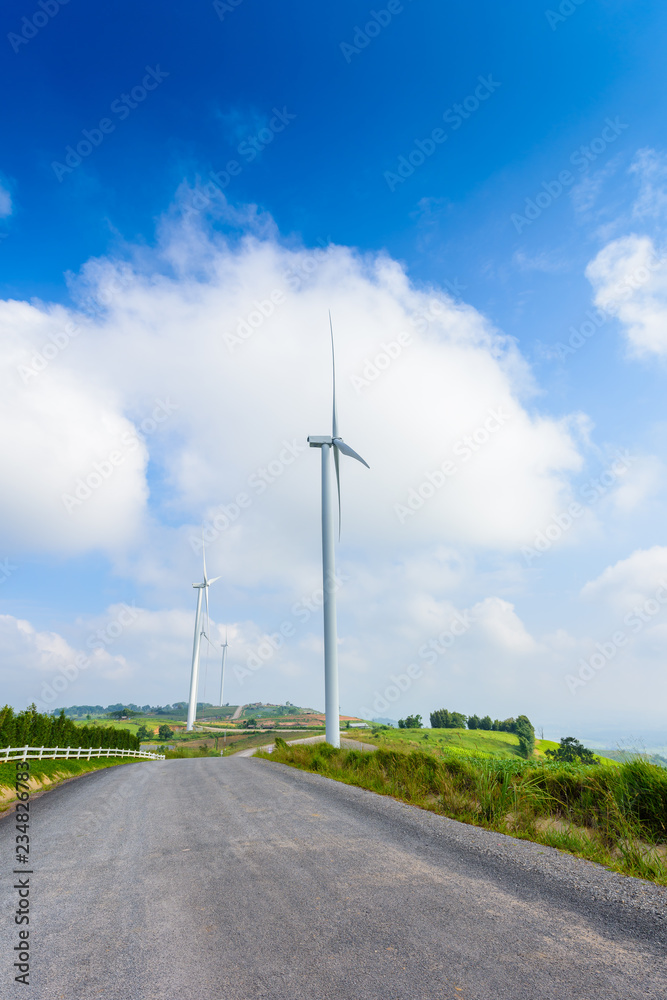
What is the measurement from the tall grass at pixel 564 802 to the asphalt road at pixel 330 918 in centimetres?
68

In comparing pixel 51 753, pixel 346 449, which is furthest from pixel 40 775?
pixel 346 449

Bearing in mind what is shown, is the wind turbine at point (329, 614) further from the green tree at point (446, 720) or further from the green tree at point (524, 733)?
the green tree at point (446, 720)

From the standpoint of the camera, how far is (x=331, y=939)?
176 inches

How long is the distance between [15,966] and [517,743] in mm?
87392

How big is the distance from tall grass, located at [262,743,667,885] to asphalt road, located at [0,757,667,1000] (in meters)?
0.68

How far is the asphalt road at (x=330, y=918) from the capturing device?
12.6 ft

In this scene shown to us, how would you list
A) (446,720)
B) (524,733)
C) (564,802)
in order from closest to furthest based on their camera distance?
(564,802) → (524,733) → (446,720)

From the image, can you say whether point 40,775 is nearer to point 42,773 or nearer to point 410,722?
point 42,773

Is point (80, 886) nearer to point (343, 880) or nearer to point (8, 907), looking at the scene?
point (8, 907)

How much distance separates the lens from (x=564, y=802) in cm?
951

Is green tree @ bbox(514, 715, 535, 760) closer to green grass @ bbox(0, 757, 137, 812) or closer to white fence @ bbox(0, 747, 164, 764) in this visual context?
white fence @ bbox(0, 747, 164, 764)

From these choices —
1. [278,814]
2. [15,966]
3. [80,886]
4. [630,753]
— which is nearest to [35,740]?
[278,814]

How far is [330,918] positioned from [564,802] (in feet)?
22.2

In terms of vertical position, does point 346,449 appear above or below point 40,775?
above
